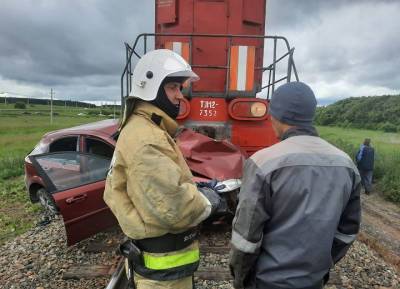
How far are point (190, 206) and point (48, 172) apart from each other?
11.6 feet

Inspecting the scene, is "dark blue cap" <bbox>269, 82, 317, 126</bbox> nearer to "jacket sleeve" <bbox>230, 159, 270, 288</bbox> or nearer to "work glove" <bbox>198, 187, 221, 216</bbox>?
"jacket sleeve" <bbox>230, 159, 270, 288</bbox>

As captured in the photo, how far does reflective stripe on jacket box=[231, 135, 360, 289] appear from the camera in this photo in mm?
1926

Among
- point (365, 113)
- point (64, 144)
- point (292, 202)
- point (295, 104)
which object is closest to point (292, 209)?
point (292, 202)

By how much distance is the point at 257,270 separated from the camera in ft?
6.89

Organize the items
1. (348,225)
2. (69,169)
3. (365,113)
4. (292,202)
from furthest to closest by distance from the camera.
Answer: (365,113) < (69,169) < (348,225) < (292,202)

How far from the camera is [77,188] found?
5070 mm

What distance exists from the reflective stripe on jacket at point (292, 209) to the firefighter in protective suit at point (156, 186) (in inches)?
14.2

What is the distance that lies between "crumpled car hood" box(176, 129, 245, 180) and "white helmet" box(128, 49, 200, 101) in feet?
9.64

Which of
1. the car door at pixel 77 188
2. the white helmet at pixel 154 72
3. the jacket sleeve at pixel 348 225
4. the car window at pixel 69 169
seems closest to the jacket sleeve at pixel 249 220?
the jacket sleeve at pixel 348 225

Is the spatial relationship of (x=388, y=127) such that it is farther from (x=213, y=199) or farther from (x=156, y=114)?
(x=156, y=114)

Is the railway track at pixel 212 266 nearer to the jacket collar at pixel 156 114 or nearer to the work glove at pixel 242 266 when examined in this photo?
the work glove at pixel 242 266

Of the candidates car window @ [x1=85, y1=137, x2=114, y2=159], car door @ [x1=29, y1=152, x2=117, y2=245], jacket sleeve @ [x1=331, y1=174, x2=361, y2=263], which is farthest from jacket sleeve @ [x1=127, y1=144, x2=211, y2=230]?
car window @ [x1=85, y1=137, x2=114, y2=159]

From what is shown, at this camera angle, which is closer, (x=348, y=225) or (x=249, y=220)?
(x=249, y=220)

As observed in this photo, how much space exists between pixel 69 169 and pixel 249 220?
403 centimetres
